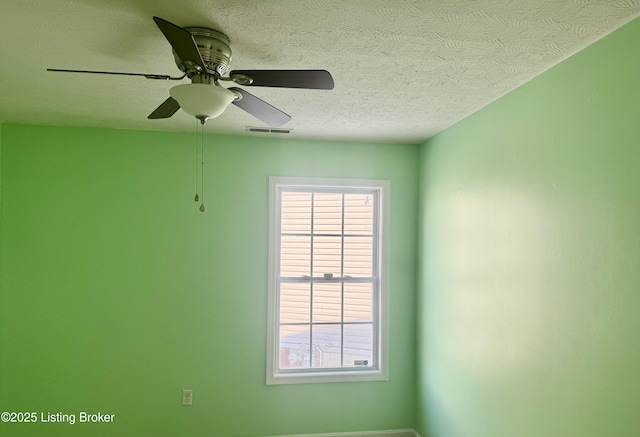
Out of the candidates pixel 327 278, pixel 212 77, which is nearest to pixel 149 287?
pixel 327 278

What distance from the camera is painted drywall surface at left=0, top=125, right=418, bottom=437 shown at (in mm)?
3092

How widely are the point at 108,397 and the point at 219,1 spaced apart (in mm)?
3030

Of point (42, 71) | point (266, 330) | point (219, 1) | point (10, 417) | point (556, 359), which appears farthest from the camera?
point (266, 330)

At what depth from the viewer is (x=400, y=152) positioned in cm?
358

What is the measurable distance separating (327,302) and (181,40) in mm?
2652

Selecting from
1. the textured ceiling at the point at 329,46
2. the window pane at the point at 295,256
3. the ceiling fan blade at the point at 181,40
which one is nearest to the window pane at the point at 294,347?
the window pane at the point at 295,256

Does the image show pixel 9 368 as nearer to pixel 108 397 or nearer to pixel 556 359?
pixel 108 397

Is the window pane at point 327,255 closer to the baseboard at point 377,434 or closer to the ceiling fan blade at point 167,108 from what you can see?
the baseboard at point 377,434

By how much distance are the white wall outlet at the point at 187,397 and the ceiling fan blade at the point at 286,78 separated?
8.60ft

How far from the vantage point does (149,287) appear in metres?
3.23

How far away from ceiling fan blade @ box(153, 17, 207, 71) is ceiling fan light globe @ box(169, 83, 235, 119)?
0.08 meters

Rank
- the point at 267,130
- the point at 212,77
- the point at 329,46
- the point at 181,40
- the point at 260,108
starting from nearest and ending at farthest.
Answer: the point at 181,40 → the point at 212,77 → the point at 329,46 → the point at 260,108 → the point at 267,130

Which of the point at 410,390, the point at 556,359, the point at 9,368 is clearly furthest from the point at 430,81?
the point at 9,368

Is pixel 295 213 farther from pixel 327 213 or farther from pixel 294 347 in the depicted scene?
pixel 294 347
